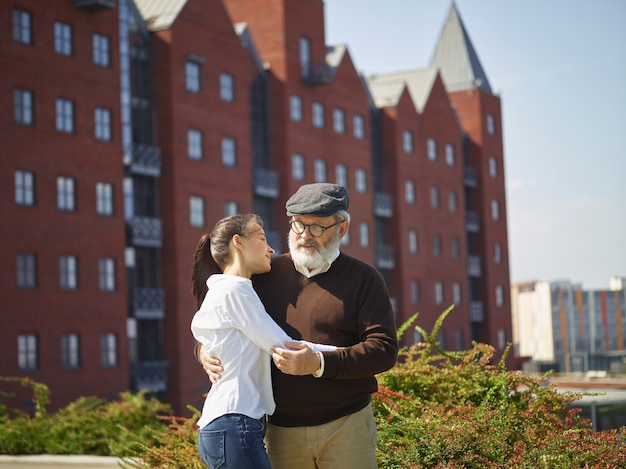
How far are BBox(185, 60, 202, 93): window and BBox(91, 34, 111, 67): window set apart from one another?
4.77 metres

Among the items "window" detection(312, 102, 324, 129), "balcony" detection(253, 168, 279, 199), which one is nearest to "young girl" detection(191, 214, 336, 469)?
"balcony" detection(253, 168, 279, 199)

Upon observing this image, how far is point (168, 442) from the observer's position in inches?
401

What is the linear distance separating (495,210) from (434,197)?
8954 mm

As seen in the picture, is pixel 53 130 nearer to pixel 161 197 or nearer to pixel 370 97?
pixel 161 197

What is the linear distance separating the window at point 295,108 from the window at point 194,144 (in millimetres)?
7390

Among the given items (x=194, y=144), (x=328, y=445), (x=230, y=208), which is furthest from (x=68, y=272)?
(x=328, y=445)

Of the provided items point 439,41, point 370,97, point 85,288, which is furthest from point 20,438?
point 439,41

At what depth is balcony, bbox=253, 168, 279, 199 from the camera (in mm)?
49844

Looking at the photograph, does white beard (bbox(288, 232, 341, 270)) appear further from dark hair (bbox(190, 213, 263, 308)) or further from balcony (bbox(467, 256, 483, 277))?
balcony (bbox(467, 256, 483, 277))

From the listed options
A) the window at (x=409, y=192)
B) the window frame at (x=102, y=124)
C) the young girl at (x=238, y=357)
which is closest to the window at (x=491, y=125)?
the window at (x=409, y=192)

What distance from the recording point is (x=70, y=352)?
38656 millimetres

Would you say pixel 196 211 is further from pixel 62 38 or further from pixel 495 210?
pixel 495 210

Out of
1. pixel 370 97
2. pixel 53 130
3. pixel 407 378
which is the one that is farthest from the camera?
pixel 370 97

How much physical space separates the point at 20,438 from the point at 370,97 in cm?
4930
